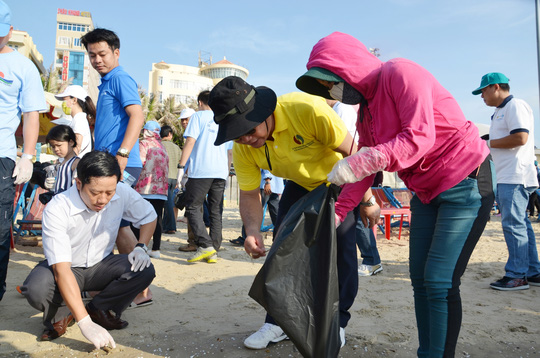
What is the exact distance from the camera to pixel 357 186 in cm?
207

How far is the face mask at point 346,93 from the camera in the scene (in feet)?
6.13

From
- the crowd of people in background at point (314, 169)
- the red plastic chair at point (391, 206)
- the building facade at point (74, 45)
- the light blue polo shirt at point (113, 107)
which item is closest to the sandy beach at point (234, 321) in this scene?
the crowd of people in background at point (314, 169)

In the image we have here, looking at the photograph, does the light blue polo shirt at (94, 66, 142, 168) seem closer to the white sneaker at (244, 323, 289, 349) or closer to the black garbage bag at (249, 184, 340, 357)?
the white sneaker at (244, 323, 289, 349)

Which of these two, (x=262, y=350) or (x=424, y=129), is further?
(x=262, y=350)

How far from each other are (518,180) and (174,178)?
553cm

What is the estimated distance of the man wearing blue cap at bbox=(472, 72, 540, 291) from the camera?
3.88 meters

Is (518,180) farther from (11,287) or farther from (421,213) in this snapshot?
(11,287)

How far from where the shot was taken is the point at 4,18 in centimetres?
294

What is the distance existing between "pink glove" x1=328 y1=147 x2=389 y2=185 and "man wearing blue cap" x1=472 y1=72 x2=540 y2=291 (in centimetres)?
300

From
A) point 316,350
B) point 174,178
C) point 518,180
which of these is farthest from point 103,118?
point 174,178

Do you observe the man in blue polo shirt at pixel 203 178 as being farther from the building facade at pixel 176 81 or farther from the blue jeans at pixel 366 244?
the building facade at pixel 176 81

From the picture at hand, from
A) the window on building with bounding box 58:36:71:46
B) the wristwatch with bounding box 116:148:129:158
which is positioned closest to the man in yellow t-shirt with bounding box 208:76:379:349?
the wristwatch with bounding box 116:148:129:158

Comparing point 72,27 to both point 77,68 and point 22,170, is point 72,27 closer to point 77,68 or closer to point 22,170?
point 77,68

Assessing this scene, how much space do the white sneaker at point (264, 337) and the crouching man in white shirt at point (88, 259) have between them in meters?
0.75
